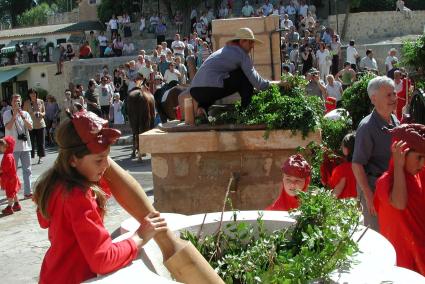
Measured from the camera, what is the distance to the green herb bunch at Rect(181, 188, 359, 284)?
2947 millimetres

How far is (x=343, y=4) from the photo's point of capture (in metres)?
38.0

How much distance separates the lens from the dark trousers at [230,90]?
7.04 meters

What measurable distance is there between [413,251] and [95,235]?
180cm

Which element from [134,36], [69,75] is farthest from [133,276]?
[134,36]

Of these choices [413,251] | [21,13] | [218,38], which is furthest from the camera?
[21,13]

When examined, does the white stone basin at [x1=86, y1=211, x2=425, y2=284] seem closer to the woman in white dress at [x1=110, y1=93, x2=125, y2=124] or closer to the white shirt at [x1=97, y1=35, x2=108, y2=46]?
the woman in white dress at [x1=110, y1=93, x2=125, y2=124]

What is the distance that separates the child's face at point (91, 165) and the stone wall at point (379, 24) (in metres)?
30.7

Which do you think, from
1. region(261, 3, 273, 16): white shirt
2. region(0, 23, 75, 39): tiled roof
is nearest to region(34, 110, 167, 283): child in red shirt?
region(261, 3, 273, 16): white shirt

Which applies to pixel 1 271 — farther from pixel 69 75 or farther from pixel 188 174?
pixel 69 75

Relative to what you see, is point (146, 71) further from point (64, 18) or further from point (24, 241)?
point (64, 18)

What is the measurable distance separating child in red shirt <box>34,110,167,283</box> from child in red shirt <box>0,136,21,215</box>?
23.9ft

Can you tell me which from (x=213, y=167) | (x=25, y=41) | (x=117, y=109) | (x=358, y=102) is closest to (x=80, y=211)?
(x=213, y=167)

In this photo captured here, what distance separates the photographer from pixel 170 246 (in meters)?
3.07

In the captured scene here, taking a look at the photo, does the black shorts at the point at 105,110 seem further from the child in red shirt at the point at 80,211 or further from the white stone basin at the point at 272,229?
the child in red shirt at the point at 80,211
